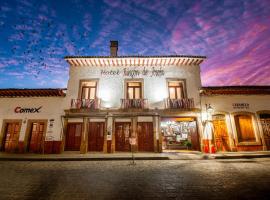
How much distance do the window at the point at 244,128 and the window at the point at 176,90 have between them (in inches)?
199

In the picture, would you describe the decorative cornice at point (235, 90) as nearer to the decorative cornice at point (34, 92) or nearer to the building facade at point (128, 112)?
the building facade at point (128, 112)

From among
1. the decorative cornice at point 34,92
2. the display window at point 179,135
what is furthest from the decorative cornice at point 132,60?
the display window at point 179,135

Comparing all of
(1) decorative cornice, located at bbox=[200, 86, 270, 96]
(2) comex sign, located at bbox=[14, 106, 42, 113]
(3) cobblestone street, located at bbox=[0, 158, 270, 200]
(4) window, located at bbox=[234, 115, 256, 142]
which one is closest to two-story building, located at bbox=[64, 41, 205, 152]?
(1) decorative cornice, located at bbox=[200, 86, 270, 96]

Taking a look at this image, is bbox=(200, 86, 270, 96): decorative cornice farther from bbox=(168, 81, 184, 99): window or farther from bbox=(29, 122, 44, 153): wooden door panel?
bbox=(29, 122, 44, 153): wooden door panel

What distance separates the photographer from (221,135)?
14156 millimetres

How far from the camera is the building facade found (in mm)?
14016

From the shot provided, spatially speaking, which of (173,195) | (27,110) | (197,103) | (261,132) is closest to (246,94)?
(261,132)

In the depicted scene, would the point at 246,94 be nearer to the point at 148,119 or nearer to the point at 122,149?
the point at 148,119

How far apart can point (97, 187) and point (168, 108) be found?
33.8 feet

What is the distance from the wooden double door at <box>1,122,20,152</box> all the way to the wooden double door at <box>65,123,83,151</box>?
13.9 feet

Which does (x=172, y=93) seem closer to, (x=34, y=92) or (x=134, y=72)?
(x=134, y=72)

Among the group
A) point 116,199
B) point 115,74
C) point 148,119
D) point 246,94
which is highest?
point 115,74

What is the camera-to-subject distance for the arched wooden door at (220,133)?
13930 mm

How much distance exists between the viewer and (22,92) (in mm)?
14727
